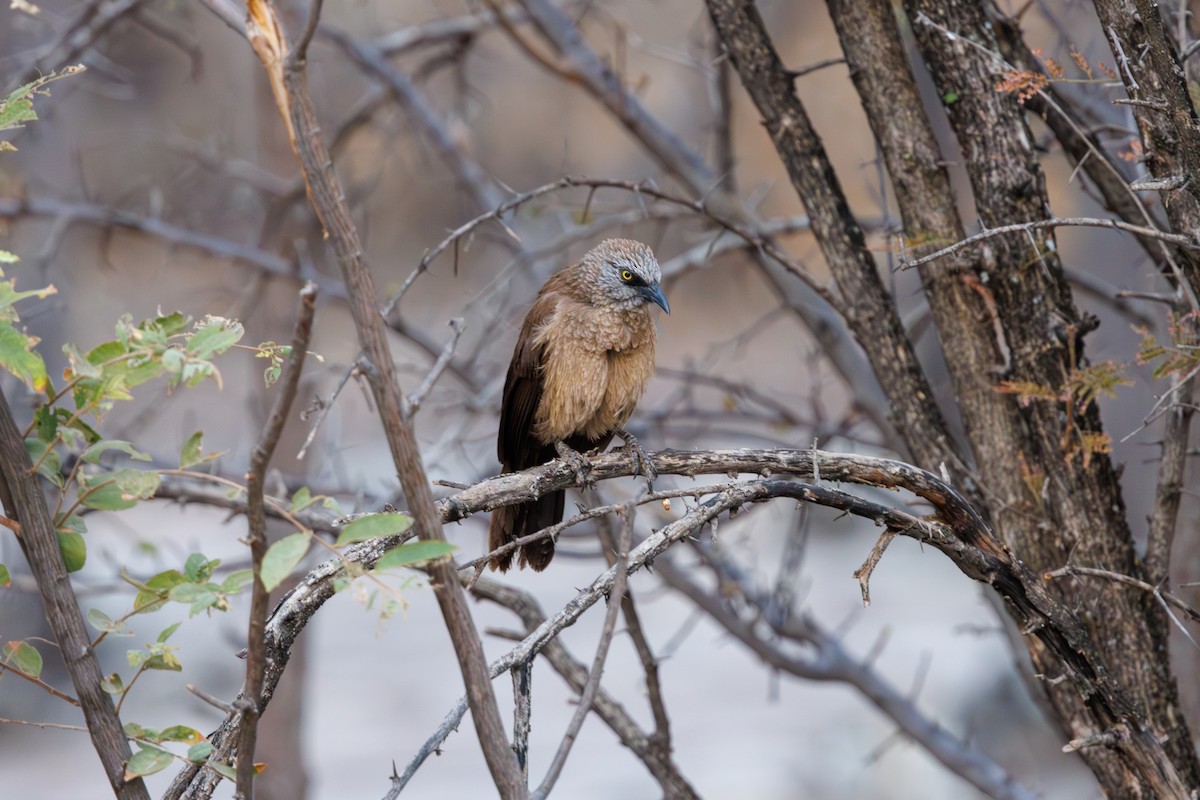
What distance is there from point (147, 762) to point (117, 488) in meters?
0.39

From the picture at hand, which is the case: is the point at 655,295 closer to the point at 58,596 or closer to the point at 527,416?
the point at 527,416

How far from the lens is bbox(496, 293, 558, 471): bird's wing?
380cm

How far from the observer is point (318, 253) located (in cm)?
631

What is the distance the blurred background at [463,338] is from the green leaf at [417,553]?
57 millimetres

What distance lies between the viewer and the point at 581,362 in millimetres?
3738

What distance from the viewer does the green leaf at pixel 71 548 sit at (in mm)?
1667

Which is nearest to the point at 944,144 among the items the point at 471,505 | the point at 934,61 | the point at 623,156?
the point at 934,61

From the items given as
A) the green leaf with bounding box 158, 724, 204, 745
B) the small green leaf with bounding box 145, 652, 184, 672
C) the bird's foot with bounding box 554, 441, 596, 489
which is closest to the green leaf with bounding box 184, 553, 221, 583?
the small green leaf with bounding box 145, 652, 184, 672

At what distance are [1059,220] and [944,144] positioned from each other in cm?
243

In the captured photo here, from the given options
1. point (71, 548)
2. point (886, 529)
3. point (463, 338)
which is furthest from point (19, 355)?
point (463, 338)

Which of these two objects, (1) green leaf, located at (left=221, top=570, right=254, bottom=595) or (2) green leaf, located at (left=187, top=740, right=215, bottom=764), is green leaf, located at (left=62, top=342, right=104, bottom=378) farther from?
(2) green leaf, located at (left=187, top=740, right=215, bottom=764)

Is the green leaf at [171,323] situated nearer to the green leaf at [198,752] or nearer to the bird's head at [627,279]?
the green leaf at [198,752]

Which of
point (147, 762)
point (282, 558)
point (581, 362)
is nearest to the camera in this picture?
point (282, 558)

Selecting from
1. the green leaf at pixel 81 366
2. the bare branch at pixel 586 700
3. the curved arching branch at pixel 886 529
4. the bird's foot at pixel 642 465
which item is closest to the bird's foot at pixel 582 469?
the bird's foot at pixel 642 465
